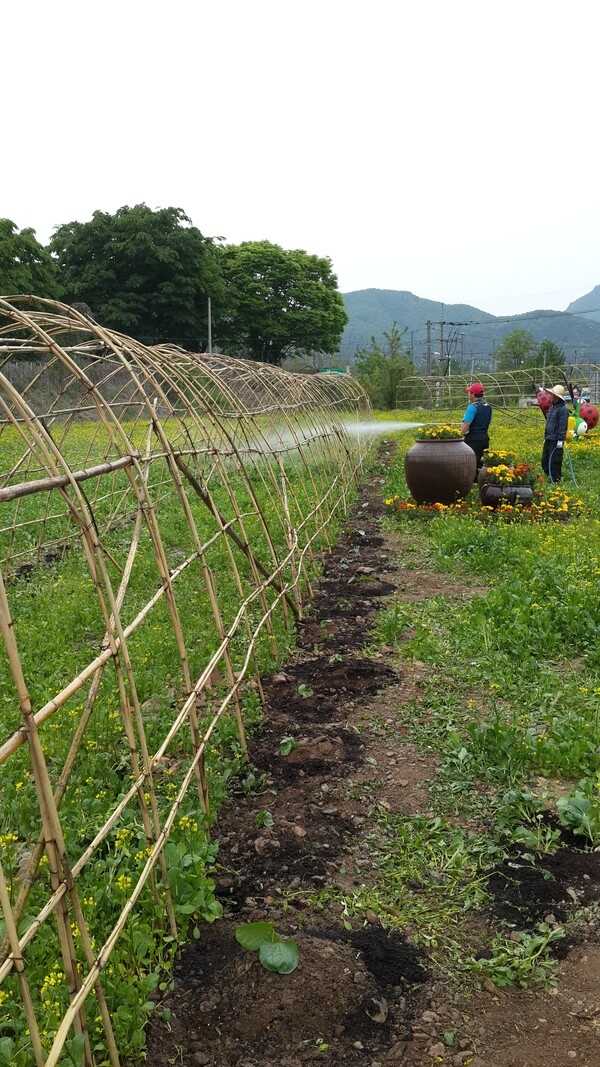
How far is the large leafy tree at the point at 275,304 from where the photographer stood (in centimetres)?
3978

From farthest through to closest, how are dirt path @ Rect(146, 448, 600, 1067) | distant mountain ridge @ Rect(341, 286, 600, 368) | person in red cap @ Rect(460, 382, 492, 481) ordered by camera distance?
distant mountain ridge @ Rect(341, 286, 600, 368) < person in red cap @ Rect(460, 382, 492, 481) < dirt path @ Rect(146, 448, 600, 1067)

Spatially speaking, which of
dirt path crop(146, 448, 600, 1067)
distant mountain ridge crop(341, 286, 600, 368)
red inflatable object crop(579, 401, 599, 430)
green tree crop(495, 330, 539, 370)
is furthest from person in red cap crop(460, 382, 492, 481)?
distant mountain ridge crop(341, 286, 600, 368)

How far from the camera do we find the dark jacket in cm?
1086

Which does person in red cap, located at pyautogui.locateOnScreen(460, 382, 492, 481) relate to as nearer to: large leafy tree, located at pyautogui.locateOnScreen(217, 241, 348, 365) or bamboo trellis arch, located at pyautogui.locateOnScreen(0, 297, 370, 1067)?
bamboo trellis arch, located at pyautogui.locateOnScreen(0, 297, 370, 1067)

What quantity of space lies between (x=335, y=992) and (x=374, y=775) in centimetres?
141

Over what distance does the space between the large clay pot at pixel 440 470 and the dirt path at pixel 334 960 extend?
5481 mm

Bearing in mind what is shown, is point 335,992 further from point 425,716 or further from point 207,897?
point 425,716

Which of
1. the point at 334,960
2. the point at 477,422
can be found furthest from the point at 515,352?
the point at 334,960

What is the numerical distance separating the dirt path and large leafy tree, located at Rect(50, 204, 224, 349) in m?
28.8

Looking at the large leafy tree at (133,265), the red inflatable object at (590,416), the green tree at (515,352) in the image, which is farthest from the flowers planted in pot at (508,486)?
the green tree at (515,352)

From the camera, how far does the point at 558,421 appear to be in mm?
10953

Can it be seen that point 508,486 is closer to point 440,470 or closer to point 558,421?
point 440,470

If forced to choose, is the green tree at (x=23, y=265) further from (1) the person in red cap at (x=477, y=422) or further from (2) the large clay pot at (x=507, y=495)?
(2) the large clay pot at (x=507, y=495)

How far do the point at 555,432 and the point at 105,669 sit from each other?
317 inches
